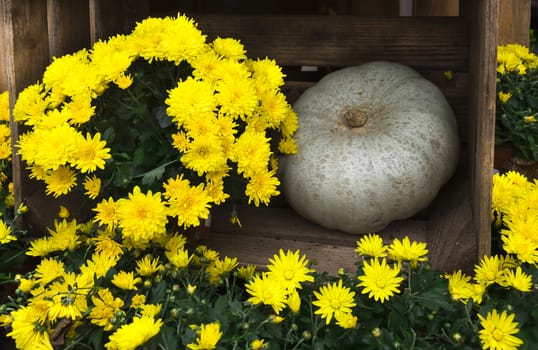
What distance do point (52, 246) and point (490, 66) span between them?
1.05m

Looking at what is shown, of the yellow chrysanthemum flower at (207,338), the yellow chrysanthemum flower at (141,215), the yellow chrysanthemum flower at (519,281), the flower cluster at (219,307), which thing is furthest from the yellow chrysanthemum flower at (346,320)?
the yellow chrysanthemum flower at (141,215)

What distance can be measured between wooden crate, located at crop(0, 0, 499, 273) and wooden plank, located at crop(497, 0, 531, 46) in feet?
2.41

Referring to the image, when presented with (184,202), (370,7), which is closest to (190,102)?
(184,202)

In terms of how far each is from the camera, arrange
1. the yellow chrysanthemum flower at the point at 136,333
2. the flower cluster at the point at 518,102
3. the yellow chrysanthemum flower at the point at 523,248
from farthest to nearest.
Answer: the flower cluster at the point at 518,102, the yellow chrysanthemum flower at the point at 523,248, the yellow chrysanthemum flower at the point at 136,333

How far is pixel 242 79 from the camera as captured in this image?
1497mm

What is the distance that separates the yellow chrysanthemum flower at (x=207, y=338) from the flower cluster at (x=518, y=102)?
43.4 inches

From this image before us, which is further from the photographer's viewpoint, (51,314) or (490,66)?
(490,66)

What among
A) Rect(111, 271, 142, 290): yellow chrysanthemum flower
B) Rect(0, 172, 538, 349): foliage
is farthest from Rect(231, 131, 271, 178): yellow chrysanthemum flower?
Rect(111, 271, 142, 290): yellow chrysanthemum flower

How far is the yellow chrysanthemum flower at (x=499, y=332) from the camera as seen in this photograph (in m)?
1.14

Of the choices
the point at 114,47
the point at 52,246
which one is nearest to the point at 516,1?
the point at 114,47

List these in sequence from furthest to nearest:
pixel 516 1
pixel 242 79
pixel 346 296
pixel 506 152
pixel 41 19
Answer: pixel 516 1, pixel 506 152, pixel 41 19, pixel 242 79, pixel 346 296

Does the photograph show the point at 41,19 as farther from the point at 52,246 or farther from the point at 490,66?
the point at 490,66

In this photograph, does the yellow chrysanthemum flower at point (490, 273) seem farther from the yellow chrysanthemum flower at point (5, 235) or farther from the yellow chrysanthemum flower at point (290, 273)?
the yellow chrysanthemum flower at point (5, 235)

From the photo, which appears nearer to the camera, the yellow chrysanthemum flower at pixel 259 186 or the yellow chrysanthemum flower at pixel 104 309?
the yellow chrysanthemum flower at pixel 104 309
